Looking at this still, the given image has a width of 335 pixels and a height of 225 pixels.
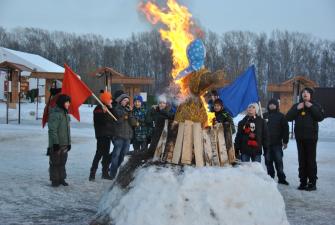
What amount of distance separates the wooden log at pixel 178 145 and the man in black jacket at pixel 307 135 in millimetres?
3782

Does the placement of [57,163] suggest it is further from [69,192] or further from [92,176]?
[92,176]

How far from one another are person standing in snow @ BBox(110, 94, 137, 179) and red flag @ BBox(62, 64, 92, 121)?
71 cm

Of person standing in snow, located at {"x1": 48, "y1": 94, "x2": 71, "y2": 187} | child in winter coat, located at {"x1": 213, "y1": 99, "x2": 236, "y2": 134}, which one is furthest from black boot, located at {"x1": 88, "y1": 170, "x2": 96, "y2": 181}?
child in winter coat, located at {"x1": 213, "y1": 99, "x2": 236, "y2": 134}

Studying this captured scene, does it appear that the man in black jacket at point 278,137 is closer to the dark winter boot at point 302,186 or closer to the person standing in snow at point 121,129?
the dark winter boot at point 302,186

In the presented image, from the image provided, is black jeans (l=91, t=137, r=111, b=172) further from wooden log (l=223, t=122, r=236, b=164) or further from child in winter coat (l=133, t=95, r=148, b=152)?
wooden log (l=223, t=122, r=236, b=164)

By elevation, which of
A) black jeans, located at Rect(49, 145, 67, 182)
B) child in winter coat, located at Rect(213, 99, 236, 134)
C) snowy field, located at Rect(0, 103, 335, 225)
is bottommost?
snowy field, located at Rect(0, 103, 335, 225)

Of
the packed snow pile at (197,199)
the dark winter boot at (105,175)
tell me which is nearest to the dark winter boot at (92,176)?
the dark winter boot at (105,175)

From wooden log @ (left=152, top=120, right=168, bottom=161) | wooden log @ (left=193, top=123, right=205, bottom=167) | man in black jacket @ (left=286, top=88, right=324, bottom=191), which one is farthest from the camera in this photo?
man in black jacket @ (left=286, top=88, right=324, bottom=191)

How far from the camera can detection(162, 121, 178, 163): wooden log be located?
5.97 meters

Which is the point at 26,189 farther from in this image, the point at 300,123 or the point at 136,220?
the point at 300,123

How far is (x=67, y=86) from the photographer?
916cm

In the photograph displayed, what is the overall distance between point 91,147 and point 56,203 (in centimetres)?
752

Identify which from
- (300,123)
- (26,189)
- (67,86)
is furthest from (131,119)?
(300,123)

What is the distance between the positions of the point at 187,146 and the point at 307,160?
3.94 m
